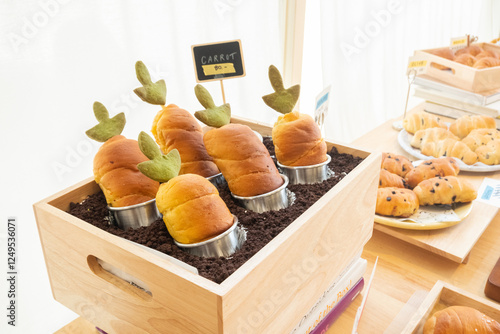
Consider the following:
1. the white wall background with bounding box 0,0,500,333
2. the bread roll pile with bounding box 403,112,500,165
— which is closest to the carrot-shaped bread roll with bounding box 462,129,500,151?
the bread roll pile with bounding box 403,112,500,165

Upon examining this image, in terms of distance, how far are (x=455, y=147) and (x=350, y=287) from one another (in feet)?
3.41

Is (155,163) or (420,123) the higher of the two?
(155,163)

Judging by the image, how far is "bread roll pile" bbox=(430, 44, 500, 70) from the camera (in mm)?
2314

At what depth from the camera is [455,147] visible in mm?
1768

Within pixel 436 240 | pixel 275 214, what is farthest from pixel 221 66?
pixel 436 240

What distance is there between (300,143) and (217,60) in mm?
286

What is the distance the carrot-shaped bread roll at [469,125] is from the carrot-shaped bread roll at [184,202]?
63.9 inches

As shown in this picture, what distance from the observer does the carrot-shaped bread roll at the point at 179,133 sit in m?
0.83

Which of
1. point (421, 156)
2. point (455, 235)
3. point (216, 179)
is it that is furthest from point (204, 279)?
point (421, 156)

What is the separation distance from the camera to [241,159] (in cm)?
80

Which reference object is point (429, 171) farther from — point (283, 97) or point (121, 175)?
point (121, 175)

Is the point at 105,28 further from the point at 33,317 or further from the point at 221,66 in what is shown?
the point at 33,317

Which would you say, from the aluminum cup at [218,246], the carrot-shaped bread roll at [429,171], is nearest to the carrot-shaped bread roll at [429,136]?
the carrot-shaped bread roll at [429,171]

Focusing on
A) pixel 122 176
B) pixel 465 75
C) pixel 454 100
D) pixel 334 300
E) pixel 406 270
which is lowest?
pixel 406 270
